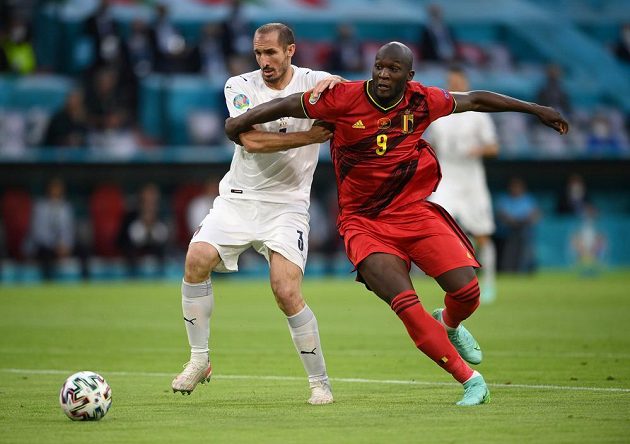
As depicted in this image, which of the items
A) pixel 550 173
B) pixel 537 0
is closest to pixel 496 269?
pixel 550 173

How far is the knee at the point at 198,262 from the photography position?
8.52 meters

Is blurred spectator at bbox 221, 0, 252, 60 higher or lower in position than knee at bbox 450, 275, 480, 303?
higher

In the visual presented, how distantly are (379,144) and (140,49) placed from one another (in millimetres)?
17768

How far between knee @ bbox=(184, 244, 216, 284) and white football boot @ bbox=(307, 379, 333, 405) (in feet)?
3.53

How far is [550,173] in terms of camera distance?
91.4ft

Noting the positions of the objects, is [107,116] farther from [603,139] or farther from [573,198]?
[603,139]

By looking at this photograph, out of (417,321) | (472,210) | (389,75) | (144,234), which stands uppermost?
(389,75)

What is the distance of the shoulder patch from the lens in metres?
8.54

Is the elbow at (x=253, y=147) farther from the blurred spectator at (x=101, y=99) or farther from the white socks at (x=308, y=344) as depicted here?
the blurred spectator at (x=101, y=99)

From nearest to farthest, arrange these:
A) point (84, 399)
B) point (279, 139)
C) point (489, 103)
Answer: point (84, 399), point (279, 139), point (489, 103)

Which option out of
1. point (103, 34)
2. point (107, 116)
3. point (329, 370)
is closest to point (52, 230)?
point (107, 116)

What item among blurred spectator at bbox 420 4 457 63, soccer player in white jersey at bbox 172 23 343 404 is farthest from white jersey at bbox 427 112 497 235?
blurred spectator at bbox 420 4 457 63

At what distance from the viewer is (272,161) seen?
8.71 m

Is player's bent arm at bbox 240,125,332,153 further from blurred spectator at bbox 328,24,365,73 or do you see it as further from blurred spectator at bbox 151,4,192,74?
blurred spectator at bbox 328,24,365,73
